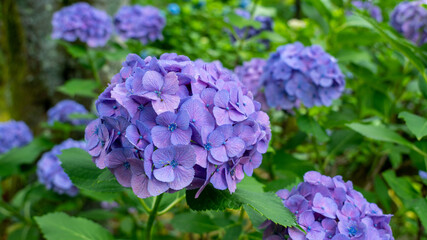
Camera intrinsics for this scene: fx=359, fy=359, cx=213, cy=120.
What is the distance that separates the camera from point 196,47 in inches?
169

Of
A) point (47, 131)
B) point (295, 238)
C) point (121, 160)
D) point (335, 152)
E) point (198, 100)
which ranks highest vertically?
point (198, 100)

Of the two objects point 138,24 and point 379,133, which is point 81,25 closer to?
point 138,24

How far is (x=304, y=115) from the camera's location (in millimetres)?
1714

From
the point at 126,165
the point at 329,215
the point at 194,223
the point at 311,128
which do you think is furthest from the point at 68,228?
the point at 311,128

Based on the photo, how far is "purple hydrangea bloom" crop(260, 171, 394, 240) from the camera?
0.94 m

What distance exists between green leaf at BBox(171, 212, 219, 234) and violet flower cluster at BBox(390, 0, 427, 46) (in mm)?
1584

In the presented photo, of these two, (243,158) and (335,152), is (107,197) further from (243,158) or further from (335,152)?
(335,152)

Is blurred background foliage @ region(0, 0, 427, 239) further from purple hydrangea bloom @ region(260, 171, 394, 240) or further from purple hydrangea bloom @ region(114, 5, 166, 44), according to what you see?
purple hydrangea bloom @ region(260, 171, 394, 240)

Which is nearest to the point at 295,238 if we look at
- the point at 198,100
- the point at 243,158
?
the point at 243,158

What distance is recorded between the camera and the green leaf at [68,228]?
1277 mm

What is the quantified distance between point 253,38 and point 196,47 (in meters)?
1.95

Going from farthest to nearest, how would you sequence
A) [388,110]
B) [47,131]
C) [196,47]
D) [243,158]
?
[196,47]
[47,131]
[388,110]
[243,158]

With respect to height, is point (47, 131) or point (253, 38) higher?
point (253, 38)

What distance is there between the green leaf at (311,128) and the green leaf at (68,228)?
0.94 metres
